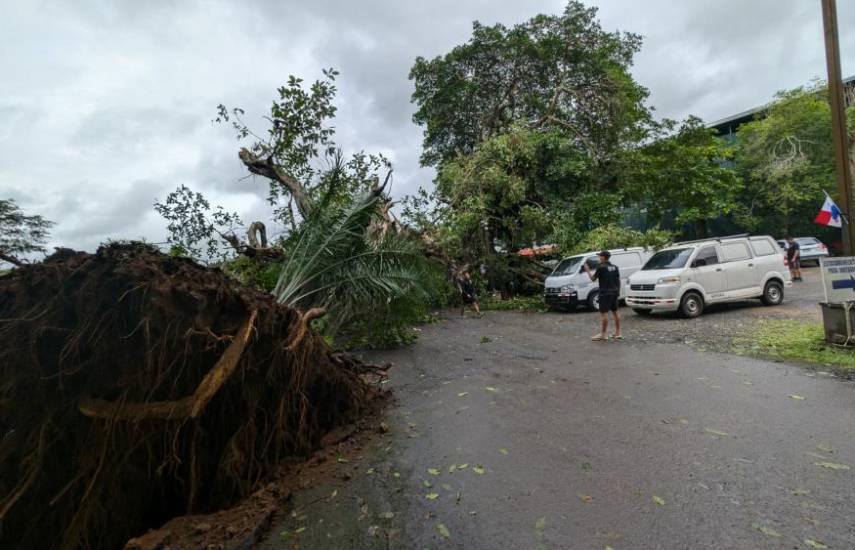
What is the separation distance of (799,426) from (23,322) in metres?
6.65

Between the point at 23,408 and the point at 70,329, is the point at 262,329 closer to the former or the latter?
the point at 70,329

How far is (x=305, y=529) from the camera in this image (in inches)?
128

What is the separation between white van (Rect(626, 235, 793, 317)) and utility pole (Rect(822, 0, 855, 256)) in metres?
3.53

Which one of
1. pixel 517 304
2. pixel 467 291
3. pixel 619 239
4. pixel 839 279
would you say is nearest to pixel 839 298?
pixel 839 279

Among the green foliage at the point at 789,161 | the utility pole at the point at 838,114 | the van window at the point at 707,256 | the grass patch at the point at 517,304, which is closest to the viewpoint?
the utility pole at the point at 838,114

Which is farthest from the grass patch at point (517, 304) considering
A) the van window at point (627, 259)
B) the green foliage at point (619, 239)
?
the van window at point (627, 259)

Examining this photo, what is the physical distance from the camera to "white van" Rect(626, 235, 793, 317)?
1091 cm

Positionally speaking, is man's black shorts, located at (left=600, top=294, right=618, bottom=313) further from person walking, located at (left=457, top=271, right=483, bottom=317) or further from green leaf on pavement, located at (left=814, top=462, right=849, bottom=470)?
person walking, located at (left=457, top=271, right=483, bottom=317)

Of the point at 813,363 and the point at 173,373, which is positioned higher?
the point at 173,373

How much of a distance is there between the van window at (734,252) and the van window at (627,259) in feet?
9.68

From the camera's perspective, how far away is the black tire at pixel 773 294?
456 inches

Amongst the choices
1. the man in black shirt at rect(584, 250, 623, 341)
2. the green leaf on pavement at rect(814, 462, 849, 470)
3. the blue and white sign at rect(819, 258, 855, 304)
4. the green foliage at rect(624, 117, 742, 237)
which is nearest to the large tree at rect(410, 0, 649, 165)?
the green foliage at rect(624, 117, 742, 237)

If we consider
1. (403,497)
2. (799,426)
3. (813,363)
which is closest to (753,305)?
(813,363)

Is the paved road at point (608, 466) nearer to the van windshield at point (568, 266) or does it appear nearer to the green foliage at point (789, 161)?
the van windshield at point (568, 266)
